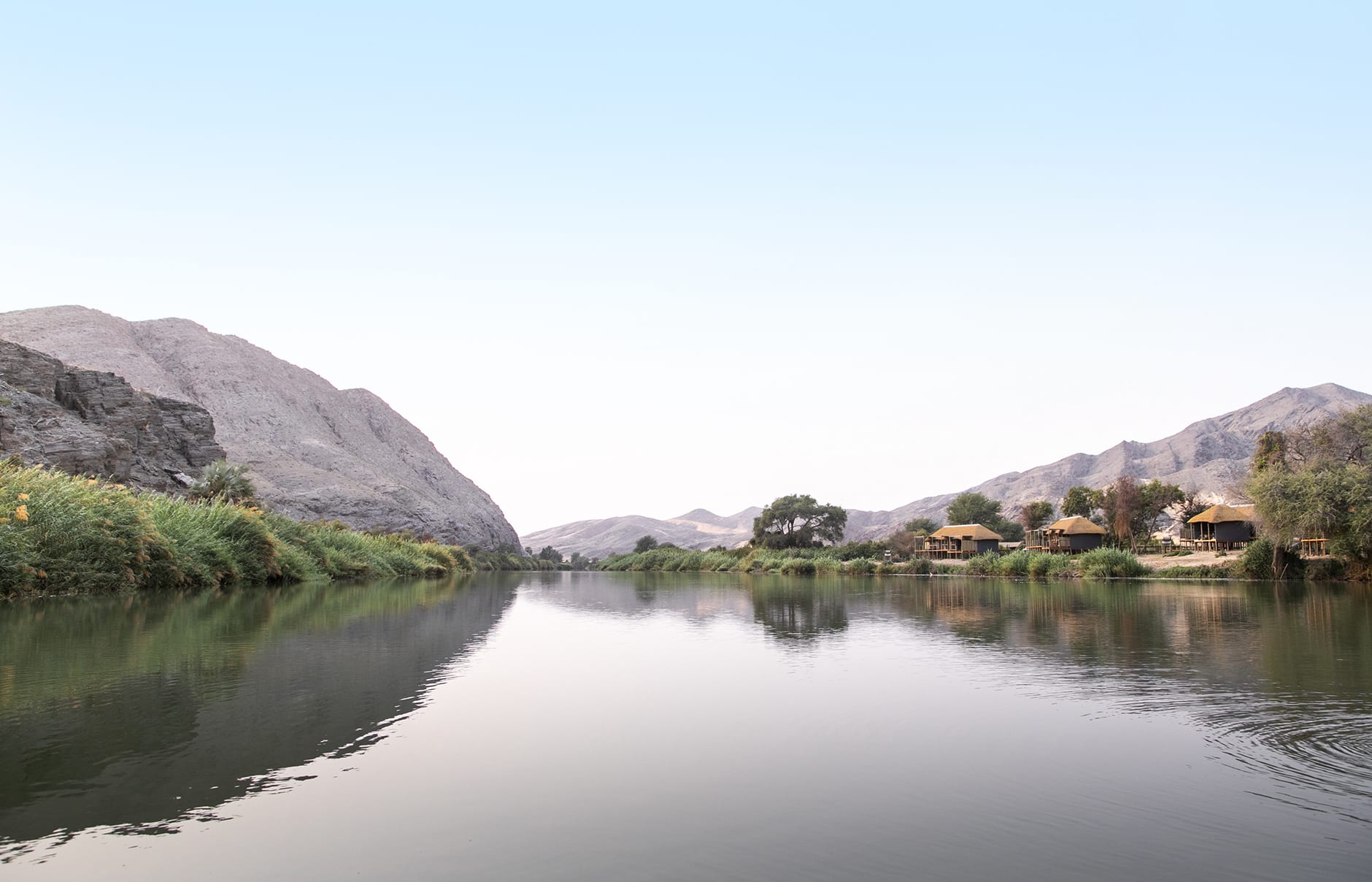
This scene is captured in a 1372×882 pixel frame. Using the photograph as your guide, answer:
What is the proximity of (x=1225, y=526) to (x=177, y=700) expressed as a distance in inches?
2853

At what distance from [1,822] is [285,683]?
4.86m

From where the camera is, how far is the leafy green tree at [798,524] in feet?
334

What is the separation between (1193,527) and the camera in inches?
2815

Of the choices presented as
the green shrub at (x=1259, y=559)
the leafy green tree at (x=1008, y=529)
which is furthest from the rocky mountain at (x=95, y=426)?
the leafy green tree at (x=1008, y=529)

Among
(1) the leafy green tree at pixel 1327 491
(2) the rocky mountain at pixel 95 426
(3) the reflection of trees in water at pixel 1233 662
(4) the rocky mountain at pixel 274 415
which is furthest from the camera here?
(4) the rocky mountain at pixel 274 415

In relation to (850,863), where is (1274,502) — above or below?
above

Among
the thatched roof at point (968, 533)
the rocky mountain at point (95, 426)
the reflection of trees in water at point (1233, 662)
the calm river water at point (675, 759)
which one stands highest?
the rocky mountain at point (95, 426)

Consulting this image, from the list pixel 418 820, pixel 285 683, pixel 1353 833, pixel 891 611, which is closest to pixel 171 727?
pixel 285 683

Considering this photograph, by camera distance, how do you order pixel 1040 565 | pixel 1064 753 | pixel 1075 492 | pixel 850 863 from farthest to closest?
pixel 1075 492
pixel 1040 565
pixel 1064 753
pixel 850 863

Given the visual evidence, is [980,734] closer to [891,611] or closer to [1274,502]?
[891,611]

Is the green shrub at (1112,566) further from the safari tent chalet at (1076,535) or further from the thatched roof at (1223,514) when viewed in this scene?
the safari tent chalet at (1076,535)

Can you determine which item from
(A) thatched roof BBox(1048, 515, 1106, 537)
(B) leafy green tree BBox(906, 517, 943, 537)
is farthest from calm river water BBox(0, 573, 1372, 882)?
(B) leafy green tree BBox(906, 517, 943, 537)

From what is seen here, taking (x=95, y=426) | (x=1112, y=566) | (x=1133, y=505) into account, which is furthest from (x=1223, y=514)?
(x=95, y=426)

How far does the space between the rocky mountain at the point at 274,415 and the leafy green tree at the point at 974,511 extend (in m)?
65.6
